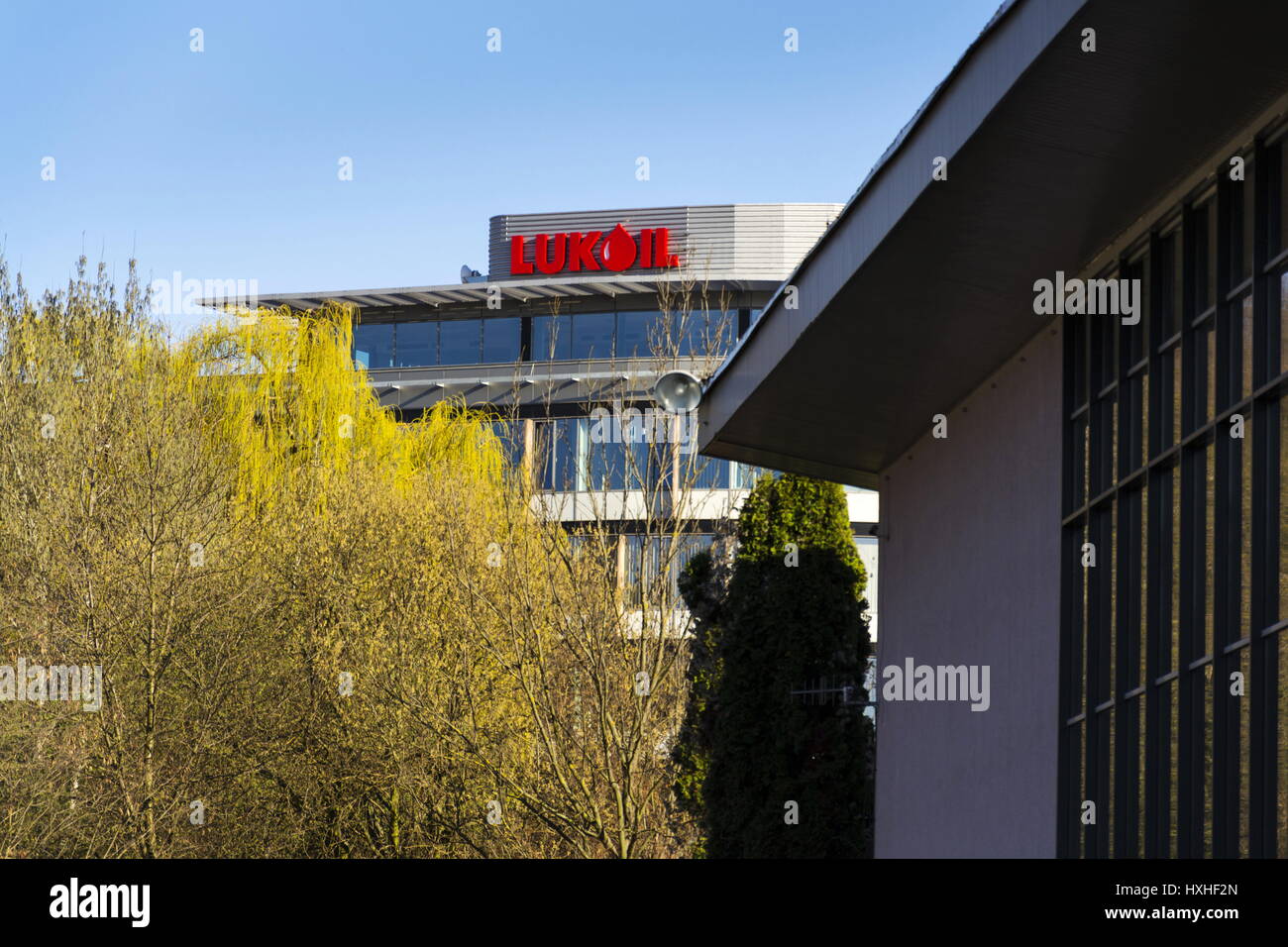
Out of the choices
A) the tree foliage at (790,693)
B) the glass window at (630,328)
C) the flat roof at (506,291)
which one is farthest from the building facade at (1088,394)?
the glass window at (630,328)

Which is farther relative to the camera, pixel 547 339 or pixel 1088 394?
pixel 547 339

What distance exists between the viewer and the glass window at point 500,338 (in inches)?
1913

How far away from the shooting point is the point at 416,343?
49.7 m

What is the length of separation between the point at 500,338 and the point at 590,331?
3369 millimetres

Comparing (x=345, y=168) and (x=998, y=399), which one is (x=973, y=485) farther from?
(x=345, y=168)

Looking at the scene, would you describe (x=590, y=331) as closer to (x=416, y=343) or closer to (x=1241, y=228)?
(x=416, y=343)

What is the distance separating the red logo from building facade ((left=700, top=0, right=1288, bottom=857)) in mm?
38963

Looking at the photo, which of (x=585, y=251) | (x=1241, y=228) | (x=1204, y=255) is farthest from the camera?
(x=585, y=251)

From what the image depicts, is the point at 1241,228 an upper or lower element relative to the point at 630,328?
lower

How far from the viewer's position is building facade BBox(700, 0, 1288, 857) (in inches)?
281

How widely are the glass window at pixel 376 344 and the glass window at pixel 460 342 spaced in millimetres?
1817

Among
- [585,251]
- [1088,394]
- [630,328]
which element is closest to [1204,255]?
[1088,394]

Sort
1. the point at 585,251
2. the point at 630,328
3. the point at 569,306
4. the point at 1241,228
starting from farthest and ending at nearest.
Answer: the point at 585,251 < the point at 569,306 < the point at 630,328 < the point at 1241,228

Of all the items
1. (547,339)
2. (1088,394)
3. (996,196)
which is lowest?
(1088,394)
